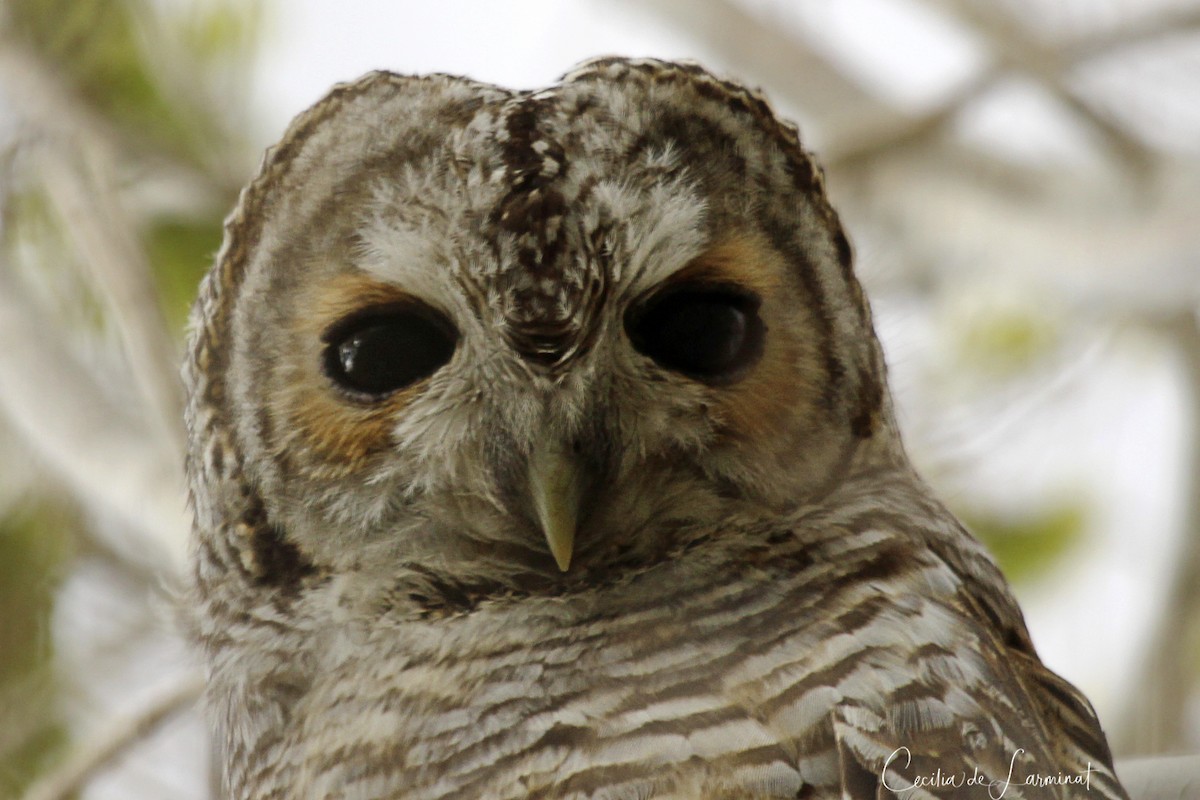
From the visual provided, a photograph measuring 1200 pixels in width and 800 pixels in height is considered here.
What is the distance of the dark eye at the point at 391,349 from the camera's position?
1825 mm

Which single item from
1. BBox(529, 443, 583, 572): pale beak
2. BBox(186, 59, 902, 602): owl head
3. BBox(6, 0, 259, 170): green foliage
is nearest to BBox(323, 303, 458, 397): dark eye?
BBox(186, 59, 902, 602): owl head

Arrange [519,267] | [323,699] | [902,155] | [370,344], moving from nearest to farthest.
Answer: [519,267], [370,344], [323,699], [902,155]

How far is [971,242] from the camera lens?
4996 mm

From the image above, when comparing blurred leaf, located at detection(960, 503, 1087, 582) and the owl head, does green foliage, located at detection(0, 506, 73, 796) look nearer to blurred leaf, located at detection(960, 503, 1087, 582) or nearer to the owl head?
the owl head

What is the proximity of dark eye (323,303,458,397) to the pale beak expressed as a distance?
184 millimetres

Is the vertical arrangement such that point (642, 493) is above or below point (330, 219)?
below

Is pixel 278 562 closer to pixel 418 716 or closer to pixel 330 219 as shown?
pixel 418 716

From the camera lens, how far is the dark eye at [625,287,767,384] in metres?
1.81

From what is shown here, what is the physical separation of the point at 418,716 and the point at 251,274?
64 centimetres

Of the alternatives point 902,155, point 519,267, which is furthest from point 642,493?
point 902,155

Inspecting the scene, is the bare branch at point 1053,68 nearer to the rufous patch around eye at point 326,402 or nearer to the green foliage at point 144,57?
the green foliage at point 144,57

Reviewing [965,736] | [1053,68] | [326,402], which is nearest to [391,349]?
[326,402]

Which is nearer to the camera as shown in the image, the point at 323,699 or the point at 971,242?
the point at 323,699
